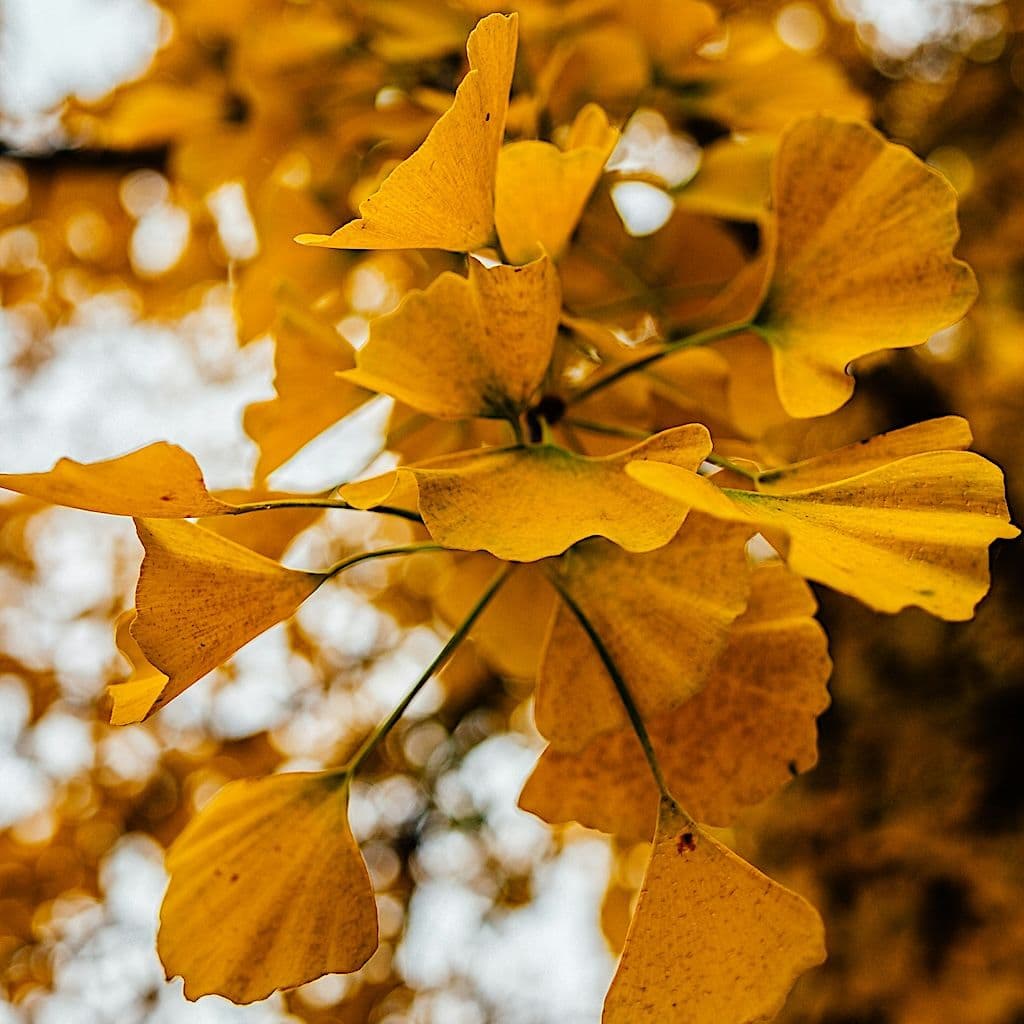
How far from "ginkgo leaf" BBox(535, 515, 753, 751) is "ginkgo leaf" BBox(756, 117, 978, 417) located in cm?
7

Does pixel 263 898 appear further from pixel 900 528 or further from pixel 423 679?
pixel 900 528

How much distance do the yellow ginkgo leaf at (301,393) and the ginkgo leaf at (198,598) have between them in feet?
0.38

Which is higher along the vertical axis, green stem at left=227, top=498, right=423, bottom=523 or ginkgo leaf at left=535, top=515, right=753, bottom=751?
green stem at left=227, top=498, right=423, bottom=523

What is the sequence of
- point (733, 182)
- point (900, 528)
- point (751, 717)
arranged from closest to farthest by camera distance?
point (900, 528) < point (751, 717) < point (733, 182)

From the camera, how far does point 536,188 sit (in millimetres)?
402

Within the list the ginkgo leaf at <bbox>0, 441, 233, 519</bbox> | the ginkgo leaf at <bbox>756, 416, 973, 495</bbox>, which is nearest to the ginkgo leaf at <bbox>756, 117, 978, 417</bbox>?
the ginkgo leaf at <bbox>756, 416, 973, 495</bbox>

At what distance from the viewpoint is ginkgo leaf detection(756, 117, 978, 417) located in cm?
42

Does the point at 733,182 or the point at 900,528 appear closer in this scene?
the point at 900,528

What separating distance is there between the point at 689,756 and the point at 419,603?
1257 mm

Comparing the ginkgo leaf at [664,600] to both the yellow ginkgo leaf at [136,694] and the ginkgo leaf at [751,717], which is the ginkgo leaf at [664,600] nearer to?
the ginkgo leaf at [751,717]

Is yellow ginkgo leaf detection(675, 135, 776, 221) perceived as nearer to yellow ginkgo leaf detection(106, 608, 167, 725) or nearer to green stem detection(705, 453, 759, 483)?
green stem detection(705, 453, 759, 483)

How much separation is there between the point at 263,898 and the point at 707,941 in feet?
0.58

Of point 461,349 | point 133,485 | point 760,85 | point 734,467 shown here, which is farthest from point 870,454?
point 760,85

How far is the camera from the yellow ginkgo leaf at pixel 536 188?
1.30 feet
